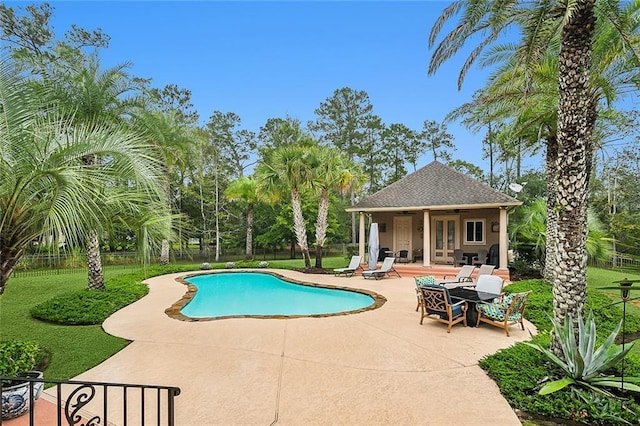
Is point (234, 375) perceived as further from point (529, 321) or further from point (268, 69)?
point (268, 69)

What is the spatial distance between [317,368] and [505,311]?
182 inches

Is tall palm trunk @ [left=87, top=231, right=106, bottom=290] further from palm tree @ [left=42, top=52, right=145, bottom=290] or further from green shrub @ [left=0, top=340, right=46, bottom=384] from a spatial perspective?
green shrub @ [left=0, top=340, right=46, bottom=384]

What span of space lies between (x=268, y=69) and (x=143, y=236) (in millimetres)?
23567

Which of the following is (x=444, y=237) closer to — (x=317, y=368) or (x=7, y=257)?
(x=317, y=368)

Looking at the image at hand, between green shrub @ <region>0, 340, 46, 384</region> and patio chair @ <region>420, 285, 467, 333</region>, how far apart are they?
7.48 m

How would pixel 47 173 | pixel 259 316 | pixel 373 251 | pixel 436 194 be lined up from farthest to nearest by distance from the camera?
pixel 436 194 → pixel 373 251 → pixel 259 316 → pixel 47 173

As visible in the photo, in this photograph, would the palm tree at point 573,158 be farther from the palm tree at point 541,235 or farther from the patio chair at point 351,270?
the patio chair at point 351,270

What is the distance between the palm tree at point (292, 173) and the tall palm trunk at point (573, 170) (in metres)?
13.4

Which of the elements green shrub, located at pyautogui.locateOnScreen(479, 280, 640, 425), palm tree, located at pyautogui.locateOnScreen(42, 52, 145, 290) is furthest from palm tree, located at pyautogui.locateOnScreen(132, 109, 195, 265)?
green shrub, located at pyautogui.locateOnScreen(479, 280, 640, 425)

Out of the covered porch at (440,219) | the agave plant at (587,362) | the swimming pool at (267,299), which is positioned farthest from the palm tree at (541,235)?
the agave plant at (587,362)

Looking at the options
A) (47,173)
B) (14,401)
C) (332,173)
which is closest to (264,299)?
(332,173)

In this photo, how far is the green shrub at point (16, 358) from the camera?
15.4ft

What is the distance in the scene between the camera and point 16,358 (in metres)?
5.02

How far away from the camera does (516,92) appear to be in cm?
1082
